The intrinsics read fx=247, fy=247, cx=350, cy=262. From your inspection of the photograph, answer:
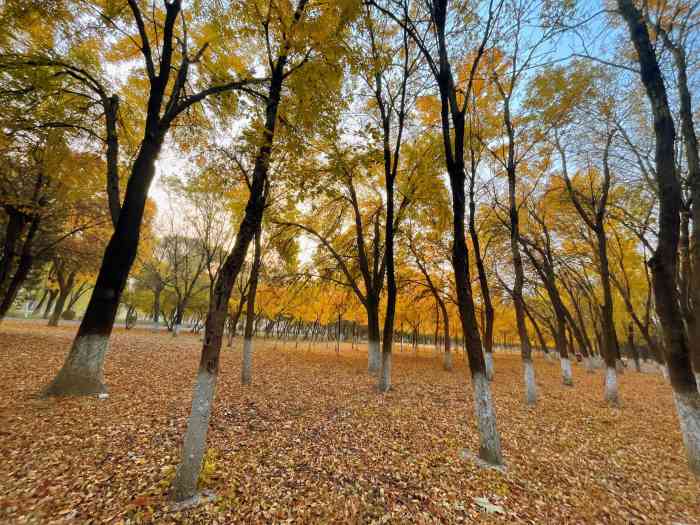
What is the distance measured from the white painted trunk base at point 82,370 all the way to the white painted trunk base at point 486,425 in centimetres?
806

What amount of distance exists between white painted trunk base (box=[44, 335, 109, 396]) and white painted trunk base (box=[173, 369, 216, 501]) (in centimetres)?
429

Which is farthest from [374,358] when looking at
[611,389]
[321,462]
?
[611,389]

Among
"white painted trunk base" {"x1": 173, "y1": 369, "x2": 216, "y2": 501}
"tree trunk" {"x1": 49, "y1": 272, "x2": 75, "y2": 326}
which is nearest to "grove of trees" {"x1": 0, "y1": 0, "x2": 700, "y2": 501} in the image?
"white painted trunk base" {"x1": 173, "y1": 369, "x2": 216, "y2": 501}

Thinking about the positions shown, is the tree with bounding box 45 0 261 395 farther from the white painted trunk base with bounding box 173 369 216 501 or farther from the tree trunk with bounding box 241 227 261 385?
the white painted trunk base with bounding box 173 369 216 501

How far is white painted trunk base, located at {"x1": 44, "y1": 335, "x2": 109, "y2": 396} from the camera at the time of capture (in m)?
5.43

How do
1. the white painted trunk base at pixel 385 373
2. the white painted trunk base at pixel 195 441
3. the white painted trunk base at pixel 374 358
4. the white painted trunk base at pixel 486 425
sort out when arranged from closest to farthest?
the white painted trunk base at pixel 195 441, the white painted trunk base at pixel 486 425, the white painted trunk base at pixel 385 373, the white painted trunk base at pixel 374 358

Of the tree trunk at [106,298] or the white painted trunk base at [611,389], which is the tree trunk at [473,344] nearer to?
the tree trunk at [106,298]

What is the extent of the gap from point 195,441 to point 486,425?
4.73 metres

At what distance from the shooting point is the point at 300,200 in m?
5.72

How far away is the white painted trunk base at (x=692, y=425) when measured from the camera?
14.5 feet

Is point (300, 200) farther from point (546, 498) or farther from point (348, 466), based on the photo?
point (546, 498)

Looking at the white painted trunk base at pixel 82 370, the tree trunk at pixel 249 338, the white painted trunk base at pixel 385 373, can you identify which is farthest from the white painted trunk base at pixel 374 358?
the white painted trunk base at pixel 82 370

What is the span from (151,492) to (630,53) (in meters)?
13.6

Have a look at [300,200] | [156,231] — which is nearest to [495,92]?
[300,200]
